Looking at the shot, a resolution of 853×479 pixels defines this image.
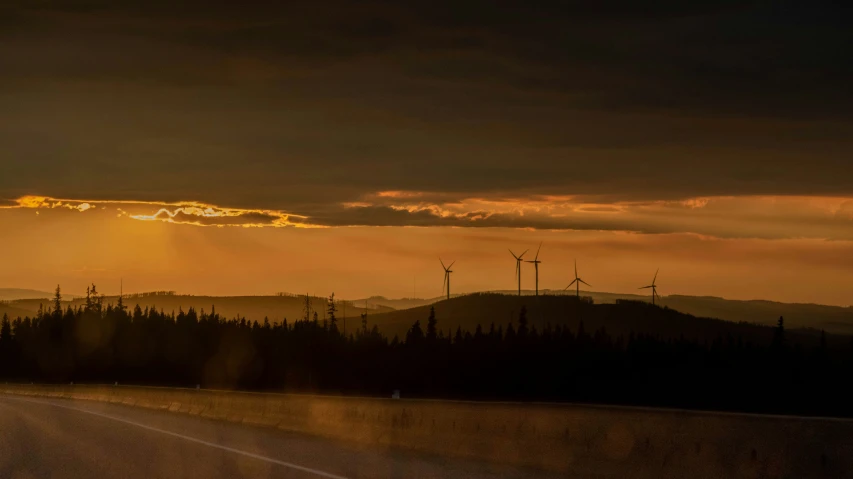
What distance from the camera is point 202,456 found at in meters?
22.9

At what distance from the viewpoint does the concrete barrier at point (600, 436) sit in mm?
13102

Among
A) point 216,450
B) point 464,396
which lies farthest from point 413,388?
point 216,450

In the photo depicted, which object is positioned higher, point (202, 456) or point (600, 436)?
point (600, 436)

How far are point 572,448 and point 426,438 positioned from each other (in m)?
5.69

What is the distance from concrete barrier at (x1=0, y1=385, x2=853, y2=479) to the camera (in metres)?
13.1

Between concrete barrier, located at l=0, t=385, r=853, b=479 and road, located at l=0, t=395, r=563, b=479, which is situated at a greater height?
concrete barrier, located at l=0, t=385, r=853, b=479

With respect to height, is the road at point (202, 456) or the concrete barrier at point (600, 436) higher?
the concrete barrier at point (600, 436)

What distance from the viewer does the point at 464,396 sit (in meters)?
193

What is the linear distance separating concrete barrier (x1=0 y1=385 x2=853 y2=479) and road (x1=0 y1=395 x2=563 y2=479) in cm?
47

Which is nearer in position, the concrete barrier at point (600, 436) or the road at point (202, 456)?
the concrete barrier at point (600, 436)

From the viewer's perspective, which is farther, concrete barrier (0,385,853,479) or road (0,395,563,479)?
road (0,395,563,479)

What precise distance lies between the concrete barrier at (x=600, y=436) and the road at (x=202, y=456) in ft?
1.55

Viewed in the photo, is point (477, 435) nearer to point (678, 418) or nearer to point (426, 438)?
point (426, 438)

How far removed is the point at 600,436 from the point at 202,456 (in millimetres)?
9440
